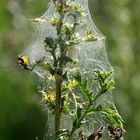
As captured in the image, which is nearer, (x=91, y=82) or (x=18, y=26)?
(x=91, y=82)

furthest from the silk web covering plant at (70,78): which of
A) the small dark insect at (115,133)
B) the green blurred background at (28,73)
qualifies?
the green blurred background at (28,73)

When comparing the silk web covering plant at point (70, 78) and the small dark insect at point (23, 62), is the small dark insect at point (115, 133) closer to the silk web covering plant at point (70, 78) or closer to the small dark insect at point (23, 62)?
the silk web covering plant at point (70, 78)

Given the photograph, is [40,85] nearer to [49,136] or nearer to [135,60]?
[49,136]

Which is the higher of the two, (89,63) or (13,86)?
(89,63)

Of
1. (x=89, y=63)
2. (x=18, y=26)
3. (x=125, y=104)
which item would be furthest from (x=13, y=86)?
(x=89, y=63)

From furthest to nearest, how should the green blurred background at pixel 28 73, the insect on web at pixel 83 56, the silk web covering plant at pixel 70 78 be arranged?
the green blurred background at pixel 28 73, the insect on web at pixel 83 56, the silk web covering plant at pixel 70 78

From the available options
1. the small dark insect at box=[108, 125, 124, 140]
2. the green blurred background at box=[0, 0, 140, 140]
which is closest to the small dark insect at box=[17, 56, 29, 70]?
the small dark insect at box=[108, 125, 124, 140]

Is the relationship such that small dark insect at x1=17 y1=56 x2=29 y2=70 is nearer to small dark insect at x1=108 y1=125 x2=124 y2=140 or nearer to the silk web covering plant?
the silk web covering plant
